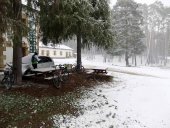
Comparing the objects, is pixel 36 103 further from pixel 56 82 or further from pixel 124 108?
pixel 124 108

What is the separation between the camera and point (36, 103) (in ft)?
35.5

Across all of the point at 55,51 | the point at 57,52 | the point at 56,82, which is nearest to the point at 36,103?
the point at 56,82

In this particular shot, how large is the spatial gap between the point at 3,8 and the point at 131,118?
22.0 feet

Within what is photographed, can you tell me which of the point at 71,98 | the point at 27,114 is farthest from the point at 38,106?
the point at 71,98

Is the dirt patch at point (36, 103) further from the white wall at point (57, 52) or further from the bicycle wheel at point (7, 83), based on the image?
the white wall at point (57, 52)

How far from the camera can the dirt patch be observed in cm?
951

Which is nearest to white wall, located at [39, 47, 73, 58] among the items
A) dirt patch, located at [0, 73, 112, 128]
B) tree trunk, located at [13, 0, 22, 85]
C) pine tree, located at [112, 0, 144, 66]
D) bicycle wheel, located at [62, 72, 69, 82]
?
pine tree, located at [112, 0, 144, 66]

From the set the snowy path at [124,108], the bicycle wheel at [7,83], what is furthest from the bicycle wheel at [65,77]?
the bicycle wheel at [7,83]

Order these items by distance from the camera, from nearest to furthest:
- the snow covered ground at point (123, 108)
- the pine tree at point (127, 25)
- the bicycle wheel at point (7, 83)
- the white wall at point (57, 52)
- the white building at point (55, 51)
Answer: the snow covered ground at point (123, 108), the bicycle wheel at point (7, 83), the pine tree at point (127, 25), the white building at point (55, 51), the white wall at point (57, 52)

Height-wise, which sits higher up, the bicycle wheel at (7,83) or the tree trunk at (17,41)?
the tree trunk at (17,41)

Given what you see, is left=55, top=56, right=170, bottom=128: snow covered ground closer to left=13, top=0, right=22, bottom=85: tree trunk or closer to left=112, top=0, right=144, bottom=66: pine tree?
left=13, top=0, right=22, bottom=85: tree trunk

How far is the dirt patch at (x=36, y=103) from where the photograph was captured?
951 cm

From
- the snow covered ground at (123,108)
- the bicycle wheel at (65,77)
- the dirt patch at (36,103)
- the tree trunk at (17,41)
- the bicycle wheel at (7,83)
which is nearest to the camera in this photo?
the dirt patch at (36,103)

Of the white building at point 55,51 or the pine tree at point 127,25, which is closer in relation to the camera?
the pine tree at point 127,25
